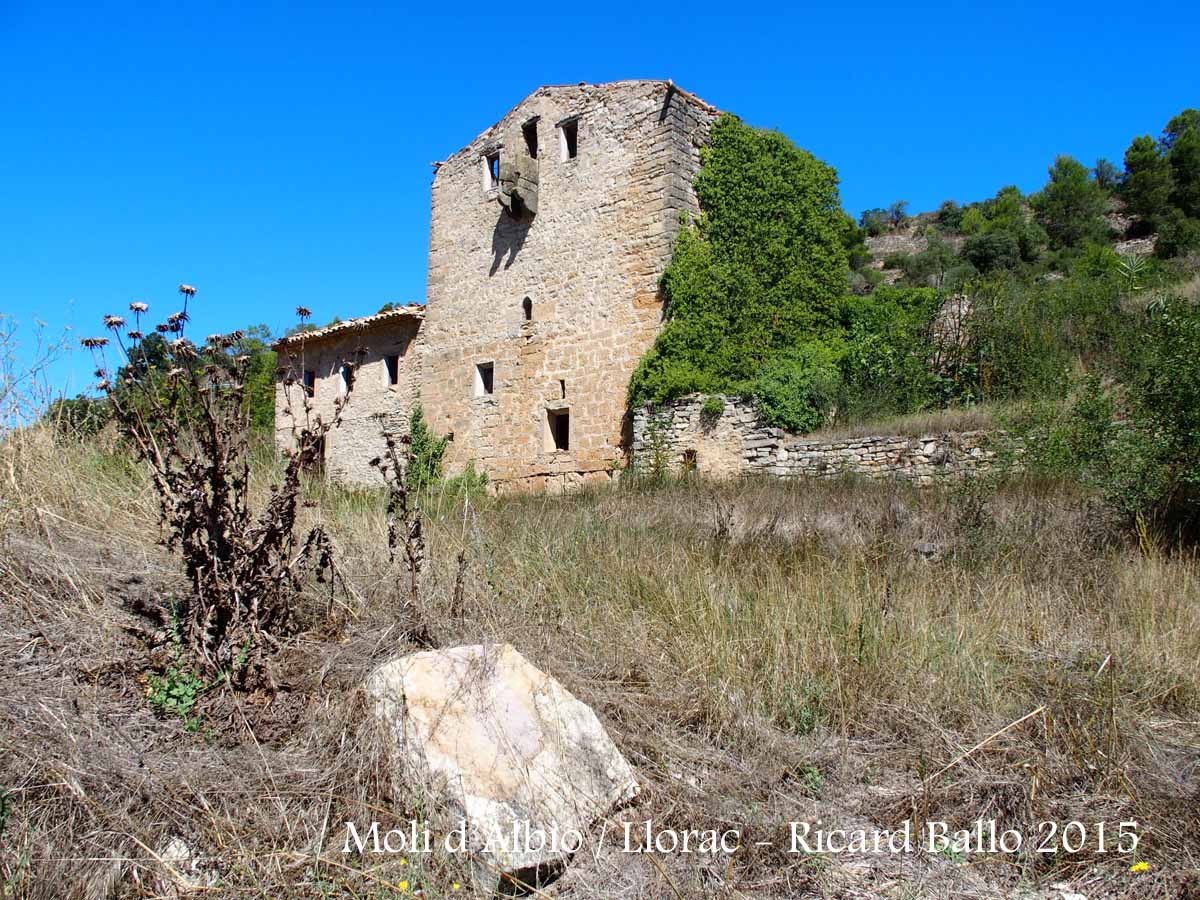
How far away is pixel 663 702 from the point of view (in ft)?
11.8

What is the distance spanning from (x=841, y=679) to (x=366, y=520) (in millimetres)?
3372

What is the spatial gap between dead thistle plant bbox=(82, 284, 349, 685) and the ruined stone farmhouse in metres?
8.92

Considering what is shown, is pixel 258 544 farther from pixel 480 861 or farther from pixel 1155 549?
pixel 1155 549

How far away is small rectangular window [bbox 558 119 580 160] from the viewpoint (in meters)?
15.5

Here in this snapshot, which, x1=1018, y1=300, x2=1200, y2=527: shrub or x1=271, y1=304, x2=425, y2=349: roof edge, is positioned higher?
x1=271, y1=304, x2=425, y2=349: roof edge

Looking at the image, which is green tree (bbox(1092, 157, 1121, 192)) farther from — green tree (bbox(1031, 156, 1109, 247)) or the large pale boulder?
the large pale boulder

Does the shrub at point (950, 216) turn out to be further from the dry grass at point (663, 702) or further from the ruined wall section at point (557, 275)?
the dry grass at point (663, 702)

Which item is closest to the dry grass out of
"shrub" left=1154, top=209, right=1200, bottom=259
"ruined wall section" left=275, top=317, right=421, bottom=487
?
"ruined wall section" left=275, top=317, right=421, bottom=487

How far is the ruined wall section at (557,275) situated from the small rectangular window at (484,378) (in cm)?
8

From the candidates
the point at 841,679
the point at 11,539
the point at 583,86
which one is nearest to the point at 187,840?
the point at 11,539

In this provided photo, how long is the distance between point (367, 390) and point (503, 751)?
687 inches

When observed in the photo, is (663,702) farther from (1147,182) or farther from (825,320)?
(1147,182)

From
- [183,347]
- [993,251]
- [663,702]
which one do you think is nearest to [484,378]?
[183,347]

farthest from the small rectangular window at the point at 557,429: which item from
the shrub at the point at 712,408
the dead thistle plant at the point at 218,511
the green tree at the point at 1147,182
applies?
the green tree at the point at 1147,182
